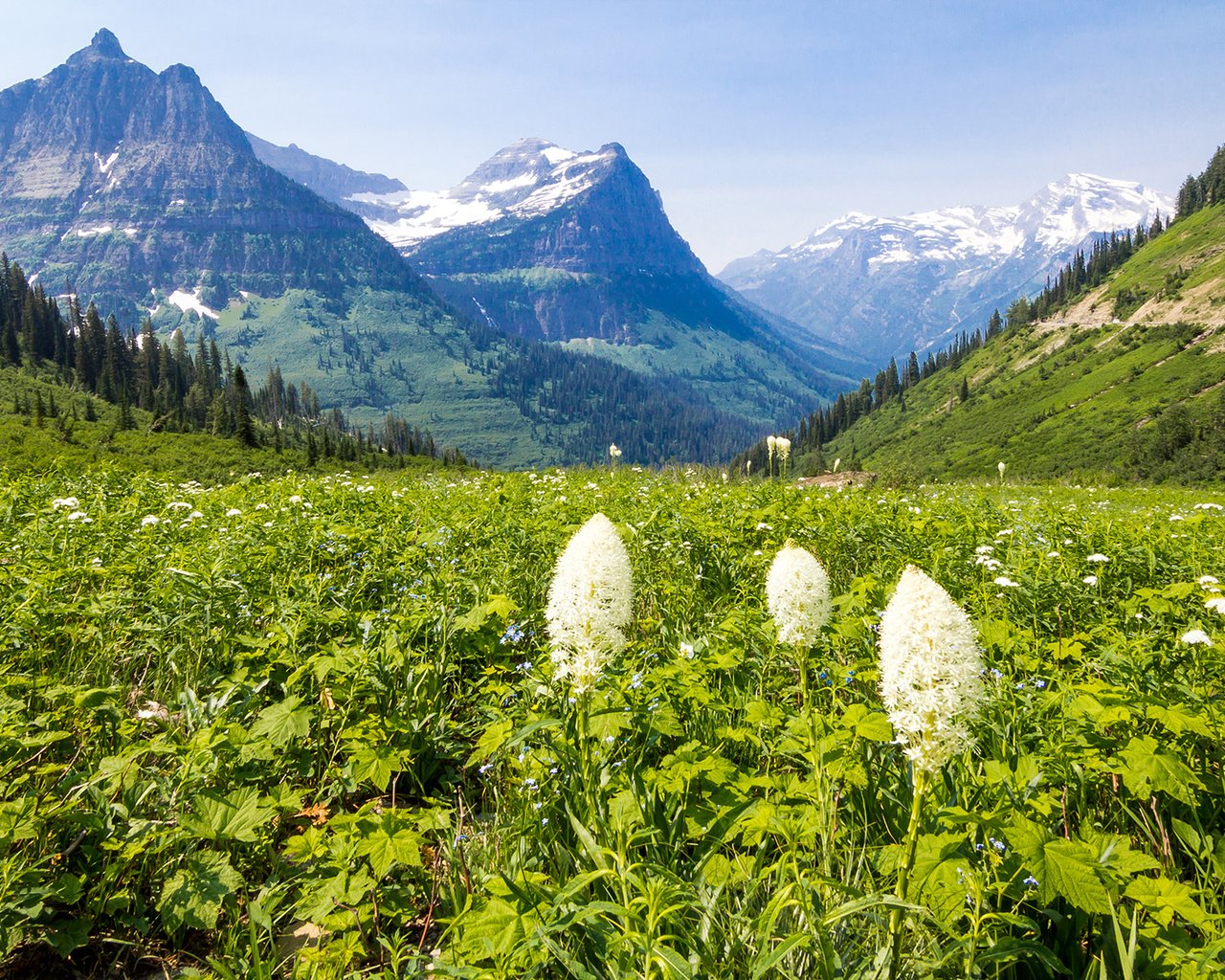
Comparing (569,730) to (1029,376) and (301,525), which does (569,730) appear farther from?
(1029,376)

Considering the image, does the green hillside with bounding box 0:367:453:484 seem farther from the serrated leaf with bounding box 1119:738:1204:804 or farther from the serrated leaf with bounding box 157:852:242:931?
the serrated leaf with bounding box 1119:738:1204:804

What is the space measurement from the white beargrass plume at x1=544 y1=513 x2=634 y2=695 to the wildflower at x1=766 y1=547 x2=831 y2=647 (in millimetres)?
1027

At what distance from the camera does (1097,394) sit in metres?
134

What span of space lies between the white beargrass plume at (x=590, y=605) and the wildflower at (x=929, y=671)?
1513 millimetres

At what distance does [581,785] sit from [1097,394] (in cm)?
17075

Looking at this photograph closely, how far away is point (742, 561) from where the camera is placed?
8031 millimetres

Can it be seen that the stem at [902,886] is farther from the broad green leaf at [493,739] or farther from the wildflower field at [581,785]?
the broad green leaf at [493,739]

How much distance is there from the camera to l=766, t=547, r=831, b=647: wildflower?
3973 mm

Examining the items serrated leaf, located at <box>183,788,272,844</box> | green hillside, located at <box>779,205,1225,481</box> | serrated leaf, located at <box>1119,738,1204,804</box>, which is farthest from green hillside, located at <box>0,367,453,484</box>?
green hillside, located at <box>779,205,1225,481</box>

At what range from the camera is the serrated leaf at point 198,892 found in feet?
10.2

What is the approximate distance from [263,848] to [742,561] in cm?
594

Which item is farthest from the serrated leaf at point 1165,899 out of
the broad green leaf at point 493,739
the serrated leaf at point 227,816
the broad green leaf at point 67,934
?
the broad green leaf at point 67,934

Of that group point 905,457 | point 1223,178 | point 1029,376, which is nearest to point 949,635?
point 905,457

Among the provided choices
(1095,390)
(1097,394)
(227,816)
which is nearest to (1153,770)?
(227,816)
